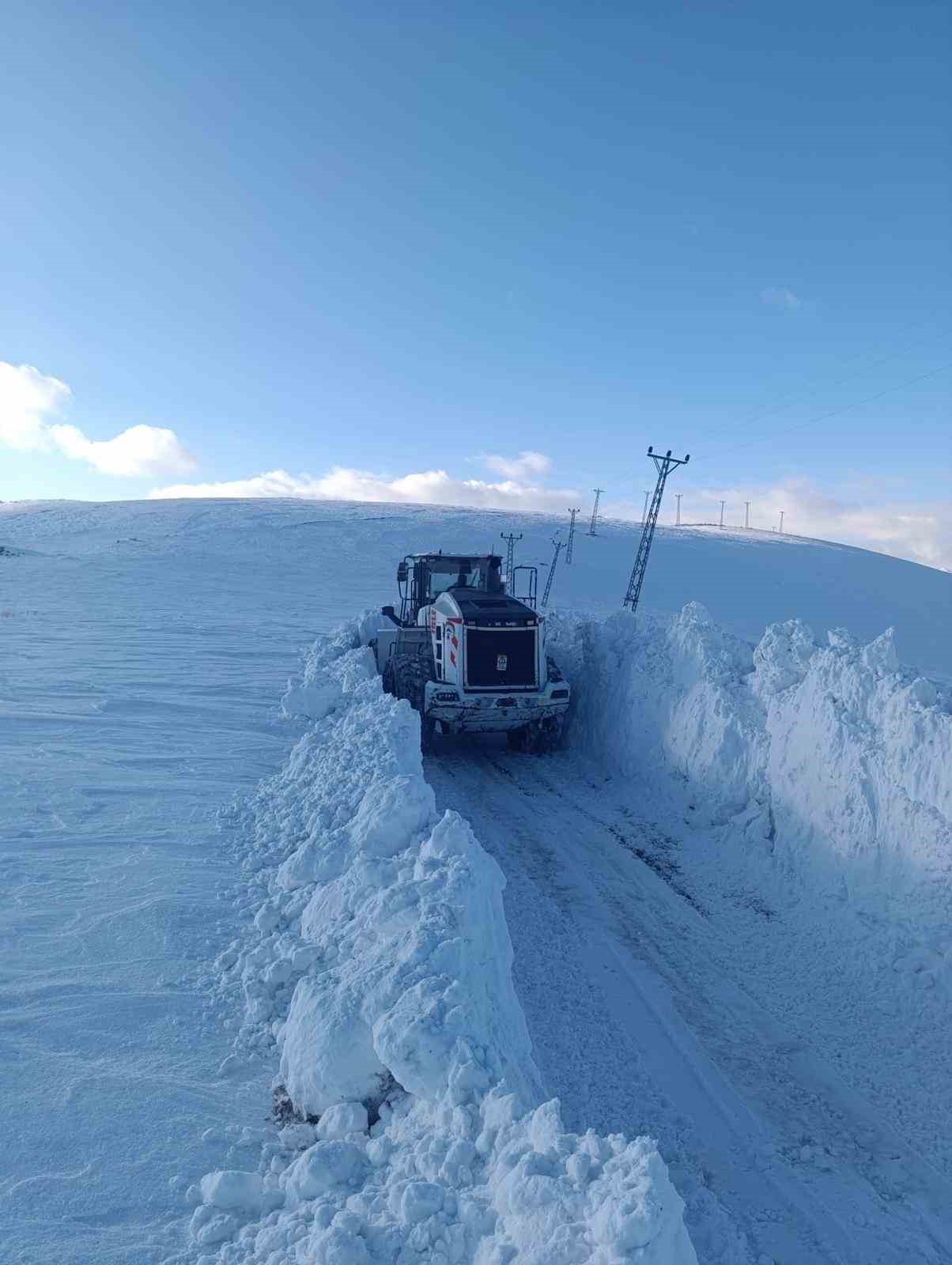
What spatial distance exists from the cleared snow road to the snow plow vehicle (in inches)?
147

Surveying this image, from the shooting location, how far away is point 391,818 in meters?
6.44

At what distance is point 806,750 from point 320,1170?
22.7ft

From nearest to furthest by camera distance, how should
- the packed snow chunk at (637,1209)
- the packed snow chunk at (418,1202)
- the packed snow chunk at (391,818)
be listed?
the packed snow chunk at (637,1209)
the packed snow chunk at (418,1202)
the packed snow chunk at (391,818)

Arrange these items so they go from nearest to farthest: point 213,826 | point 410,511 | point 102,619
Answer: point 213,826, point 102,619, point 410,511

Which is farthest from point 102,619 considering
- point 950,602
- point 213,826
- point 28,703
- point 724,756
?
point 950,602

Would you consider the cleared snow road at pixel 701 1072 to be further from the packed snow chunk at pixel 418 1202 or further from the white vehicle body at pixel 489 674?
the white vehicle body at pixel 489 674

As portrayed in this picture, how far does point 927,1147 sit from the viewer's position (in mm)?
4949

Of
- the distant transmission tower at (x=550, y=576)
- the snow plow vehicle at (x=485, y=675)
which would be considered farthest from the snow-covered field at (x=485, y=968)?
the distant transmission tower at (x=550, y=576)

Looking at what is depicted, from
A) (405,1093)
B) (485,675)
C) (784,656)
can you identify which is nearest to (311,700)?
(485,675)

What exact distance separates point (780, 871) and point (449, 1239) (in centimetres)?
631

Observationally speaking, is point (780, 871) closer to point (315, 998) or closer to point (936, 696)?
point (936, 696)

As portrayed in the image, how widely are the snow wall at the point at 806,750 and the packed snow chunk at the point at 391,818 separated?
13.1 feet

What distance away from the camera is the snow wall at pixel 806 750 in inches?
288

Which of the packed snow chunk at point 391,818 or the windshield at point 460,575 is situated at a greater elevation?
the windshield at point 460,575
